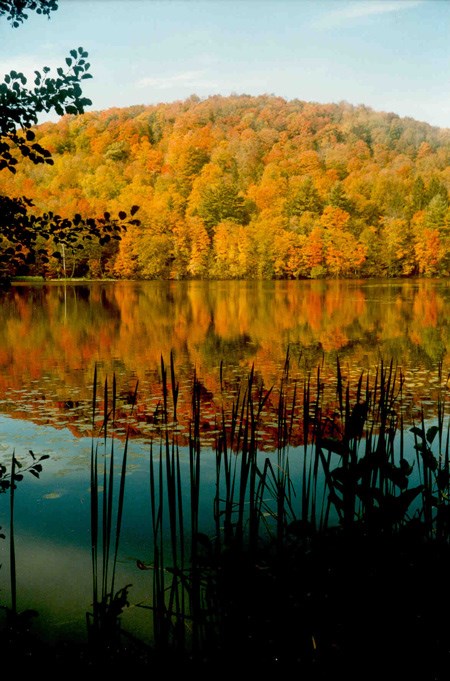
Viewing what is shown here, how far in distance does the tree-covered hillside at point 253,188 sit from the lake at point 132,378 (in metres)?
23.2

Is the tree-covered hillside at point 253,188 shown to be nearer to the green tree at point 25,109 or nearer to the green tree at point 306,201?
the green tree at point 306,201

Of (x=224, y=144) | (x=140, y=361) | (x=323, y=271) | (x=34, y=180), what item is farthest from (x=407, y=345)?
(x=224, y=144)

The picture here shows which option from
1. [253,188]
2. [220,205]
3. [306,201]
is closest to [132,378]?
[306,201]

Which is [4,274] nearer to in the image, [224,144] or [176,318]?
[176,318]

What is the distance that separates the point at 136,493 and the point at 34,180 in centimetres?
5665

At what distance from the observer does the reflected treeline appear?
25.7 ft

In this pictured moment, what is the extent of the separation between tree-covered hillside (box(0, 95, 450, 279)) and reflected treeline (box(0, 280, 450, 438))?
21767 millimetres

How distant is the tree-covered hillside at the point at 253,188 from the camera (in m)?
48.7

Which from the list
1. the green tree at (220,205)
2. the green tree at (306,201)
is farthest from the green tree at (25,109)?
the green tree at (220,205)

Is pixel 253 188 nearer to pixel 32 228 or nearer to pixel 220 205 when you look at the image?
pixel 220 205

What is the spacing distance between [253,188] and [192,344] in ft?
156

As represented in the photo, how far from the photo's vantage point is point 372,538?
81.4 inches

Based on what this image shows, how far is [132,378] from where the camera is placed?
27.5 ft

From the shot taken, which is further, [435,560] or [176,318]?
[176,318]
